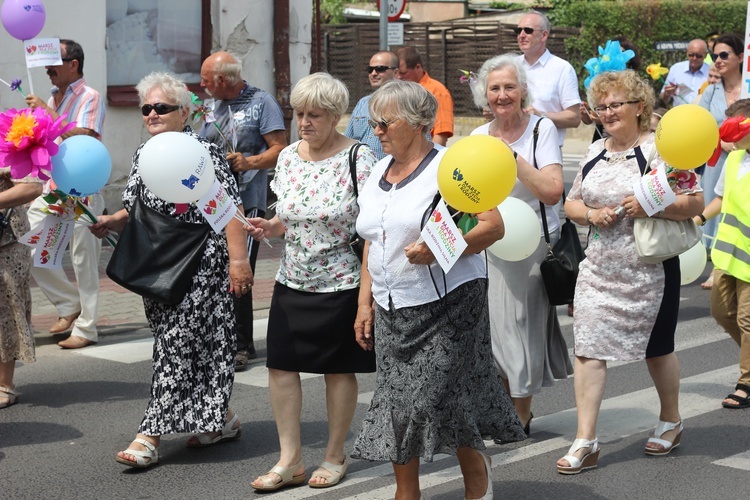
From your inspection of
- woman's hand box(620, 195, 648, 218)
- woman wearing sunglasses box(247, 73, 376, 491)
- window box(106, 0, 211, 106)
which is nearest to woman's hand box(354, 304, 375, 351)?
woman wearing sunglasses box(247, 73, 376, 491)

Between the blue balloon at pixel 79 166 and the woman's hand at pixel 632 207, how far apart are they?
258cm

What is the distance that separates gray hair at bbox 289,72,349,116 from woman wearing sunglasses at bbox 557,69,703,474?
1.28m

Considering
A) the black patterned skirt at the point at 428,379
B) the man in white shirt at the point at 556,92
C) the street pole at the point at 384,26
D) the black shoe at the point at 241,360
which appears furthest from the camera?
the street pole at the point at 384,26

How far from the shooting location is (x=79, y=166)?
18.9ft

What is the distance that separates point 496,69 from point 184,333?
1990 millimetres

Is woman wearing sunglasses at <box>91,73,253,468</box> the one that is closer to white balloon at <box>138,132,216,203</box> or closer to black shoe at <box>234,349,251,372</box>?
white balloon at <box>138,132,216,203</box>

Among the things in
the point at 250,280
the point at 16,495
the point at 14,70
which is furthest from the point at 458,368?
the point at 14,70

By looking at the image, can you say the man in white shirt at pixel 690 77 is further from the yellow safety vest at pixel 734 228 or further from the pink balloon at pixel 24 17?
the pink balloon at pixel 24 17

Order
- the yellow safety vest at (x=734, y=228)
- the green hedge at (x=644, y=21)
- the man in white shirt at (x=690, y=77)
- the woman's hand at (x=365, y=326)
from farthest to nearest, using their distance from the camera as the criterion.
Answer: the green hedge at (x=644, y=21)
the man in white shirt at (x=690, y=77)
the yellow safety vest at (x=734, y=228)
the woman's hand at (x=365, y=326)

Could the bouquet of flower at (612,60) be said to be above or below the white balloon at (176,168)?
above

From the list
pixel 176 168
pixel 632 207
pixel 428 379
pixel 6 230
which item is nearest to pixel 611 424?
pixel 632 207

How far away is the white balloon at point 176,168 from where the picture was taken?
5.08 meters

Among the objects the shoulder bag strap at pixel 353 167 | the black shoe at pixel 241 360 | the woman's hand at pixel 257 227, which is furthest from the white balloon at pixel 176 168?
the black shoe at pixel 241 360

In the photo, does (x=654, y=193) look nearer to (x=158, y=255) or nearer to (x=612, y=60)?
(x=612, y=60)
